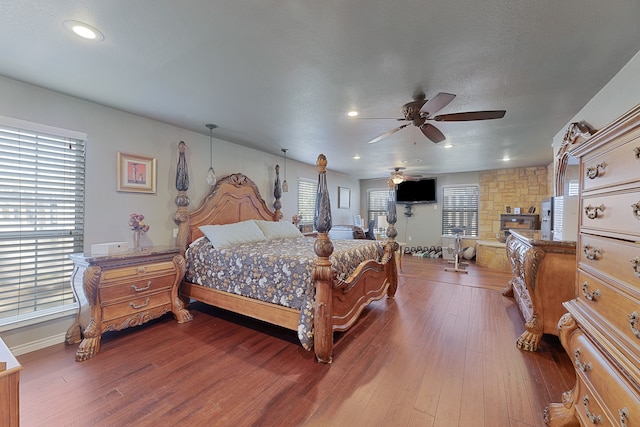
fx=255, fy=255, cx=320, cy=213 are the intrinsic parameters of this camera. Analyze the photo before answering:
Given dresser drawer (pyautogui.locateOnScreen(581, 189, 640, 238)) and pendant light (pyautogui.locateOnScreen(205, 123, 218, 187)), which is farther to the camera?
pendant light (pyautogui.locateOnScreen(205, 123, 218, 187))

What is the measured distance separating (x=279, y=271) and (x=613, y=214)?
2.31 m

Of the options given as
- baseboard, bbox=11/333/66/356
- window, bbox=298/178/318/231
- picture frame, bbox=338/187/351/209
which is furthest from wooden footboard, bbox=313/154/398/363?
picture frame, bbox=338/187/351/209

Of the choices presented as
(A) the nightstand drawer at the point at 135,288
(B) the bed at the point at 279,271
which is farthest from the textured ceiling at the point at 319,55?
(A) the nightstand drawer at the point at 135,288

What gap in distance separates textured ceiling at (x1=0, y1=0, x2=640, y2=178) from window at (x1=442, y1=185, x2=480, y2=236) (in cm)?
437

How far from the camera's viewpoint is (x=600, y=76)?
85.2 inches

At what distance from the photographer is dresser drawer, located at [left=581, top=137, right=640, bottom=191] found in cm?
93

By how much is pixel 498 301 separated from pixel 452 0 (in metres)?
3.98

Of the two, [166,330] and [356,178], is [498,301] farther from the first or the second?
[356,178]

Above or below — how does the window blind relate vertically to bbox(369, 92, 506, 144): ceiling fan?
below

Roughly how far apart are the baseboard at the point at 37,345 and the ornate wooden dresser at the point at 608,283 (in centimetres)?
409

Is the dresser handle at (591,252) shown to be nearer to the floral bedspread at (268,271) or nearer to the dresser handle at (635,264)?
the dresser handle at (635,264)

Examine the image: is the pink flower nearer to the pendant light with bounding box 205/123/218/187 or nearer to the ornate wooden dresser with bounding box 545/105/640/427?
the pendant light with bounding box 205/123/218/187

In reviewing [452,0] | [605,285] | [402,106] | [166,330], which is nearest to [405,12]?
[452,0]

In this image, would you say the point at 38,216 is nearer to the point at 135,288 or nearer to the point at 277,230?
the point at 135,288
